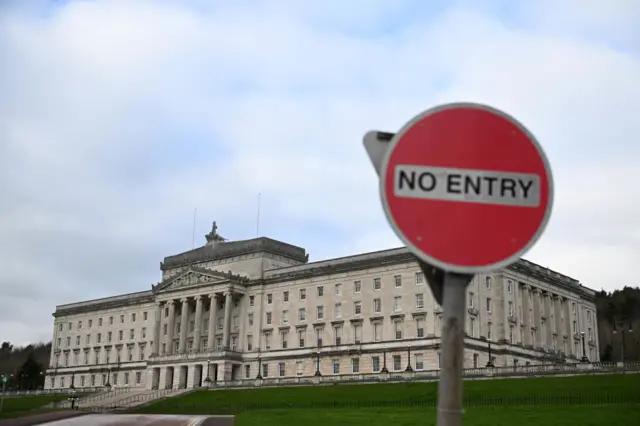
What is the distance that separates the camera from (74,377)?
135750 mm

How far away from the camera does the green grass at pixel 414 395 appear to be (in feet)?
180

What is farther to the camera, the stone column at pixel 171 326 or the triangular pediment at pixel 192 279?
the stone column at pixel 171 326

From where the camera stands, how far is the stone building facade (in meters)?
93.2

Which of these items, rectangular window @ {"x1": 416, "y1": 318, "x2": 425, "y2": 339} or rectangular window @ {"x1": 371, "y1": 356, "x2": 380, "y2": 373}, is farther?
rectangular window @ {"x1": 371, "y1": 356, "x2": 380, "y2": 373}

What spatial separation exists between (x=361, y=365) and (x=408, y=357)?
8.19 meters

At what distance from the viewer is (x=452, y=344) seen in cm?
421

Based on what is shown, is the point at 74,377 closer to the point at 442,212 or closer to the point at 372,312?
the point at 372,312

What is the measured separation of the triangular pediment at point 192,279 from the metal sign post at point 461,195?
350 ft

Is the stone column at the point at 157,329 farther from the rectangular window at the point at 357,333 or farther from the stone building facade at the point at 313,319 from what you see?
the rectangular window at the point at 357,333

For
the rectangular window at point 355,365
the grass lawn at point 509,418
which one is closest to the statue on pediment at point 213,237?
the rectangular window at point 355,365

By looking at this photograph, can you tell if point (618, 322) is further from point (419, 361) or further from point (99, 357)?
point (99, 357)

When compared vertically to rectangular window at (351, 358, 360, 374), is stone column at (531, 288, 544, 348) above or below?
above

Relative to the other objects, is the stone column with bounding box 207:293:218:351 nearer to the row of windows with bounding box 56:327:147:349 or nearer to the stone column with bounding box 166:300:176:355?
the stone column with bounding box 166:300:176:355

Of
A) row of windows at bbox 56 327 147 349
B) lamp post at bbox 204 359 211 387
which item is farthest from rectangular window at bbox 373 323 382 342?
row of windows at bbox 56 327 147 349
